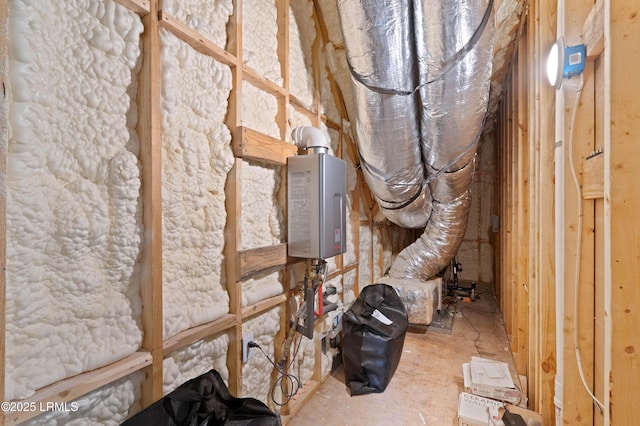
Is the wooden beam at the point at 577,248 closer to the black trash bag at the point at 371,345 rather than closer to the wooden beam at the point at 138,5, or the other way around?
the black trash bag at the point at 371,345

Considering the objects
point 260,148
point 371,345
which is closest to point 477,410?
point 371,345

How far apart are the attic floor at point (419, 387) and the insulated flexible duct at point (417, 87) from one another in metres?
1.32

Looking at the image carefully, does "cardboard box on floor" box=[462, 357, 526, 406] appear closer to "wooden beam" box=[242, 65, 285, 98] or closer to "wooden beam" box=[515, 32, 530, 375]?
"wooden beam" box=[515, 32, 530, 375]

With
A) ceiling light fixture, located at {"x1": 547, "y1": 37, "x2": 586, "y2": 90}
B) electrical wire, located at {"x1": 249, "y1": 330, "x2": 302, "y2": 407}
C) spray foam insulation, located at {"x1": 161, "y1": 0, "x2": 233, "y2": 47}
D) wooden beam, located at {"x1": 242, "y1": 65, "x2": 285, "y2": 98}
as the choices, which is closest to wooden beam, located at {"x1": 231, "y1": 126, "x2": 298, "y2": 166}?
wooden beam, located at {"x1": 242, "y1": 65, "x2": 285, "y2": 98}

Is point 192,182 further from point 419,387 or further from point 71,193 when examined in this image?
point 419,387

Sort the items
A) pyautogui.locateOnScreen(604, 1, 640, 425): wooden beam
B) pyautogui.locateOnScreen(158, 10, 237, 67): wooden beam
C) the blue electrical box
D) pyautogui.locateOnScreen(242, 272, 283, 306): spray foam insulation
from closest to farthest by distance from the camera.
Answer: pyautogui.locateOnScreen(604, 1, 640, 425): wooden beam → the blue electrical box → pyautogui.locateOnScreen(158, 10, 237, 67): wooden beam → pyautogui.locateOnScreen(242, 272, 283, 306): spray foam insulation

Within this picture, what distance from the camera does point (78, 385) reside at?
2.61 feet

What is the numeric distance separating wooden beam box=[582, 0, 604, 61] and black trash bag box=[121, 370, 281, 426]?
4.81ft

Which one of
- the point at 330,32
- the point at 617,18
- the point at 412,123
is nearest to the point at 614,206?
the point at 617,18

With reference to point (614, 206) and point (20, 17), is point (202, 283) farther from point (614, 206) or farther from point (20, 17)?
point (614, 206)

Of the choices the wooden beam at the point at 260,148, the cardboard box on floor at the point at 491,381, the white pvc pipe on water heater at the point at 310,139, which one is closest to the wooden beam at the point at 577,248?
the cardboard box on floor at the point at 491,381

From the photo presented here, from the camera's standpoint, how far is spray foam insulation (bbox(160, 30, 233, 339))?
1070mm

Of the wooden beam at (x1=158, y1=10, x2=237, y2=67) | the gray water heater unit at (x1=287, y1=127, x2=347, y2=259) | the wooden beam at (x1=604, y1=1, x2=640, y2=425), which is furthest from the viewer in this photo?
the gray water heater unit at (x1=287, y1=127, x2=347, y2=259)

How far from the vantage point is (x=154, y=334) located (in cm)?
97
